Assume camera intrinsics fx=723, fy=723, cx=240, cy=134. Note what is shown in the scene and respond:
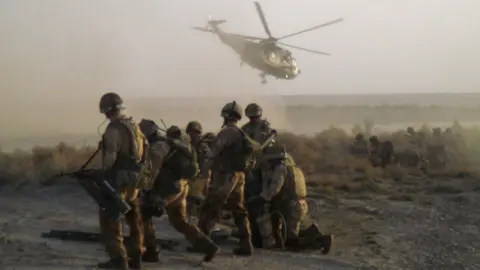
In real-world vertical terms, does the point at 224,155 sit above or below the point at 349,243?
above

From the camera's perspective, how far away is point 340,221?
11336mm

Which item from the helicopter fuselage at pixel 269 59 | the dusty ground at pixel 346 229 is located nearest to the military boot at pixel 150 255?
the dusty ground at pixel 346 229

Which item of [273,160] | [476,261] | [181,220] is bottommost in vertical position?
[476,261]

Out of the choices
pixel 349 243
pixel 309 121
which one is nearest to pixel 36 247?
pixel 349 243

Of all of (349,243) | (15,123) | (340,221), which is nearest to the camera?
(349,243)

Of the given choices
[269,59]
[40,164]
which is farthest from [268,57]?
[40,164]

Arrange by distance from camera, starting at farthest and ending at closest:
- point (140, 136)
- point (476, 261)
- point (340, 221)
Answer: point (340, 221) < point (476, 261) < point (140, 136)

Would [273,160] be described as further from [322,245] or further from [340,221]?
[340,221]

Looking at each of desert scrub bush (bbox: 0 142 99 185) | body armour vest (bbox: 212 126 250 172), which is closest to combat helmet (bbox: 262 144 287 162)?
body armour vest (bbox: 212 126 250 172)

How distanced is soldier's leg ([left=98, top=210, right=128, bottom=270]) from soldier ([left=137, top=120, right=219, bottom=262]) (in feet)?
2.22

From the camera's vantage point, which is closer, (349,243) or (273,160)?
(273,160)

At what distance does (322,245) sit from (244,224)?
1115mm

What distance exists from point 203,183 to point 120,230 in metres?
2.91

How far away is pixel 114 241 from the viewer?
22.4 feet
